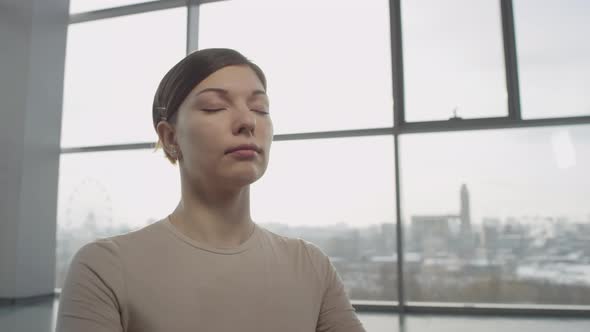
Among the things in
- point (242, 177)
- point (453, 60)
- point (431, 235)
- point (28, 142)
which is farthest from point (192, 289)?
point (28, 142)

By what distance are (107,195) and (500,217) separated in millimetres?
3023

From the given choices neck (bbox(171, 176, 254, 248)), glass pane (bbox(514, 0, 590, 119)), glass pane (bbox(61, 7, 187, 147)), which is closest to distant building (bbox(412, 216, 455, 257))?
glass pane (bbox(514, 0, 590, 119))

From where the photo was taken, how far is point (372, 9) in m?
3.36

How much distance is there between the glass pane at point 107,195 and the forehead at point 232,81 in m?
3.03

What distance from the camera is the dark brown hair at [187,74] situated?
0.69 metres

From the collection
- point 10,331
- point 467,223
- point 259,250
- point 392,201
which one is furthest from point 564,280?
point 10,331

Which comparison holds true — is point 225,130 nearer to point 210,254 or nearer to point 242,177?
point 242,177

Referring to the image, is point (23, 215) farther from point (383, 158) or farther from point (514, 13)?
point (514, 13)

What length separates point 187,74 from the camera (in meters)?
0.69

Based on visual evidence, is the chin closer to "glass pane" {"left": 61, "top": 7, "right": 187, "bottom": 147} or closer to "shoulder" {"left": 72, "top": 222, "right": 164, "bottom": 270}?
"shoulder" {"left": 72, "top": 222, "right": 164, "bottom": 270}

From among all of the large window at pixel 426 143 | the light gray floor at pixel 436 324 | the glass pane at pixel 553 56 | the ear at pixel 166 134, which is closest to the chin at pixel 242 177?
the ear at pixel 166 134

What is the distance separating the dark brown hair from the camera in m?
0.69

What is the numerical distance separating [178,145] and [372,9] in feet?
9.69

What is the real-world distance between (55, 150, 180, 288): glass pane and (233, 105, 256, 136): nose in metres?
3.07
